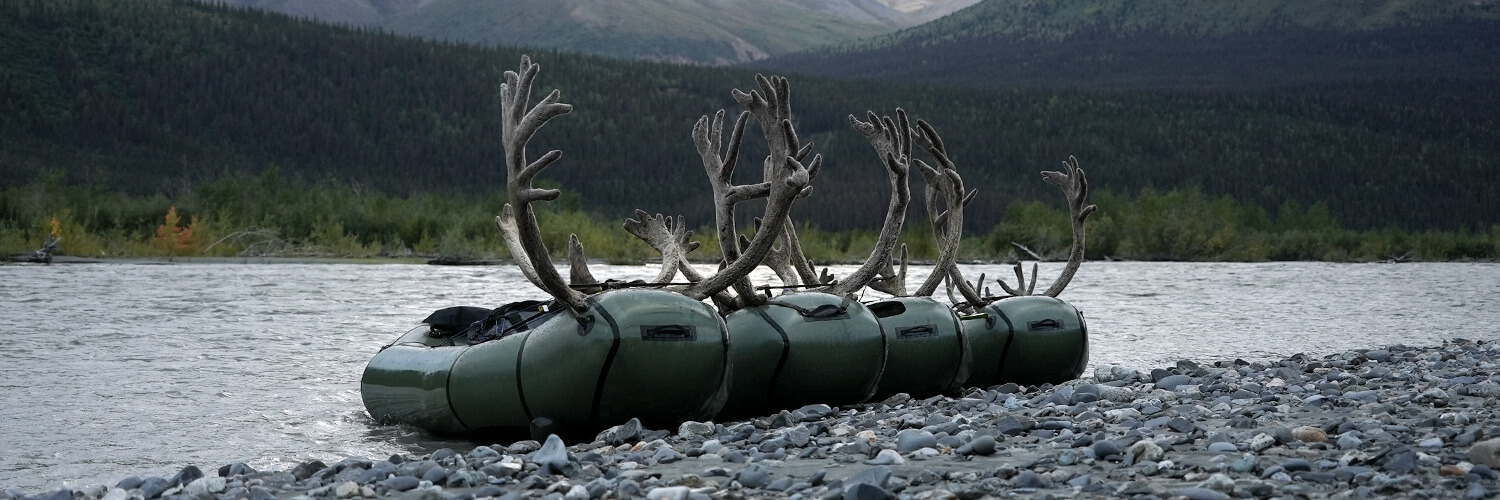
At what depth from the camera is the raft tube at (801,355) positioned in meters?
9.95

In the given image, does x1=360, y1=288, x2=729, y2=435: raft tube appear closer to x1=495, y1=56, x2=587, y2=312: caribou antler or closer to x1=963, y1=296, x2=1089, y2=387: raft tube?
x1=495, y1=56, x2=587, y2=312: caribou antler

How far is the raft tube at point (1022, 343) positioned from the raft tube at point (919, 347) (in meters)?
0.56

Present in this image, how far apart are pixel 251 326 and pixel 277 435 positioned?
465 inches

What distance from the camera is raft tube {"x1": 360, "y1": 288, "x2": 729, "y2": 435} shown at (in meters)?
8.83

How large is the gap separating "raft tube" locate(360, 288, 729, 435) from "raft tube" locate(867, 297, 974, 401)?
2063 mm

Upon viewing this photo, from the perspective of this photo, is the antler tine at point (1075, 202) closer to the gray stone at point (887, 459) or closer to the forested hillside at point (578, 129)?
the gray stone at point (887, 459)

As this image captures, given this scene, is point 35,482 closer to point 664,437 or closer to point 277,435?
point 277,435

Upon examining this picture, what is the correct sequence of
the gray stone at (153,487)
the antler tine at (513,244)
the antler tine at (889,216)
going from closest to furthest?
the gray stone at (153,487), the antler tine at (513,244), the antler tine at (889,216)

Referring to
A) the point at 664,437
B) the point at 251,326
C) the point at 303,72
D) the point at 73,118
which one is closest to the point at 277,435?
the point at 664,437

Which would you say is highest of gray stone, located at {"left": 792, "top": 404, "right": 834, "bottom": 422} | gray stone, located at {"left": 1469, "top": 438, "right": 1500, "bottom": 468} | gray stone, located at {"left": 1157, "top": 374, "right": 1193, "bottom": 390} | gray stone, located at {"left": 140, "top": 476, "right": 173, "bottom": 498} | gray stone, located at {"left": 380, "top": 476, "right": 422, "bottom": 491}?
gray stone, located at {"left": 1469, "top": 438, "right": 1500, "bottom": 468}

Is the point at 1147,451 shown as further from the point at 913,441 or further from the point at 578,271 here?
the point at 578,271

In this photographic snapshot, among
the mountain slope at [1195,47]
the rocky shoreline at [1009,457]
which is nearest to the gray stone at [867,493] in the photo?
the rocky shoreline at [1009,457]

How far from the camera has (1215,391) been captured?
10.2 meters

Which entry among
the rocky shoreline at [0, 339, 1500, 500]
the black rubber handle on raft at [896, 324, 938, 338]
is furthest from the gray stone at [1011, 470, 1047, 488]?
the black rubber handle on raft at [896, 324, 938, 338]
